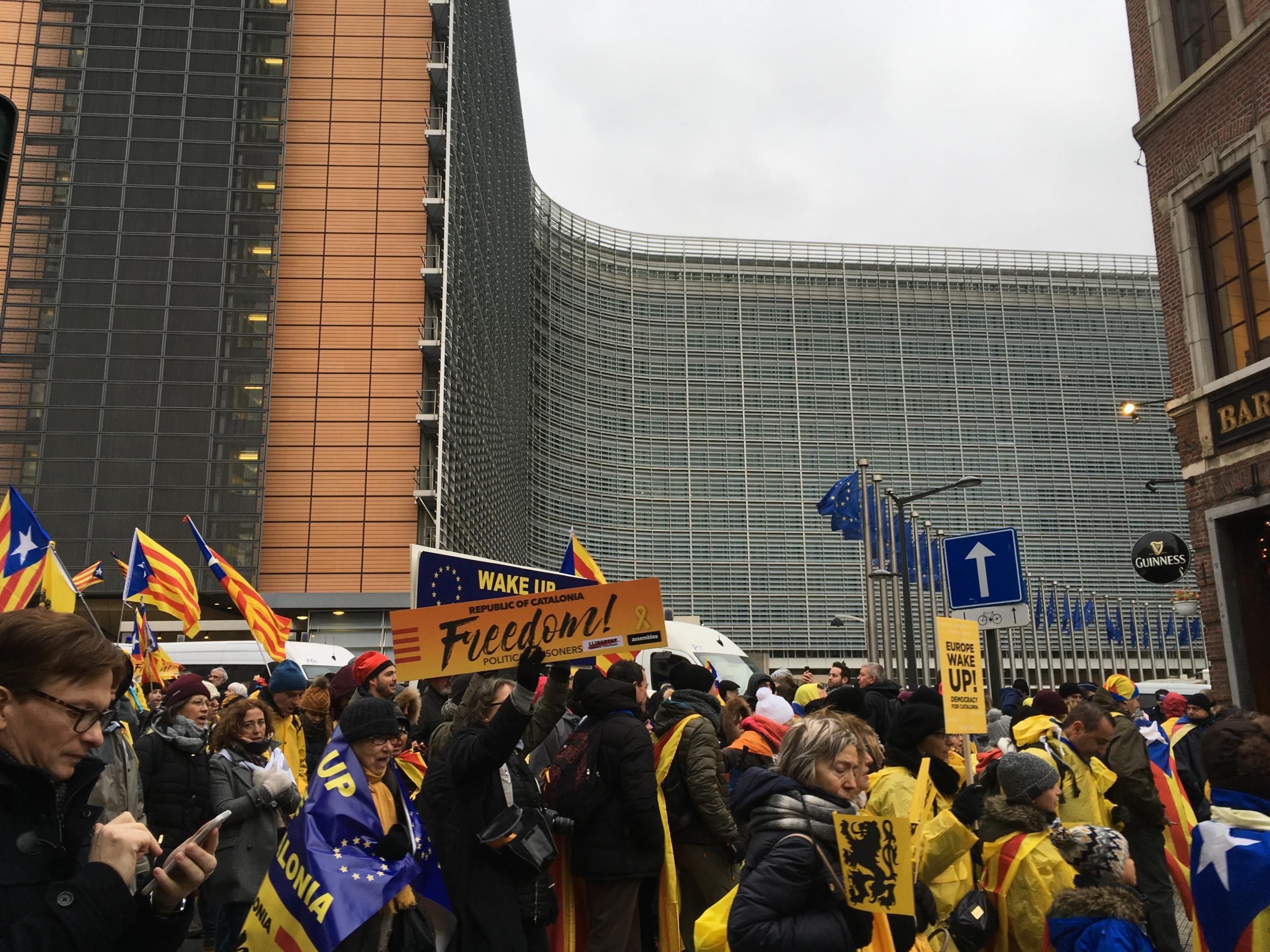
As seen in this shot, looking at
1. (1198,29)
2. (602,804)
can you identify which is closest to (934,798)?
(602,804)

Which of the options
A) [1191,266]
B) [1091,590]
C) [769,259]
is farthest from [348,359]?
[1091,590]

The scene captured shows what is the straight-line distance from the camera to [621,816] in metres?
5.69

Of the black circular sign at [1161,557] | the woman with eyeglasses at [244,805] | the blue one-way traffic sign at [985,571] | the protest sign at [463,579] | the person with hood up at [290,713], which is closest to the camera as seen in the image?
the woman with eyeglasses at [244,805]

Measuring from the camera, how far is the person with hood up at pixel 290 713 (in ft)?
26.2

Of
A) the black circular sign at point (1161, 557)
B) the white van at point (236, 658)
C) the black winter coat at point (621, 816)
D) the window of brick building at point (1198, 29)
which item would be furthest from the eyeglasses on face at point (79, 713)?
the white van at point (236, 658)

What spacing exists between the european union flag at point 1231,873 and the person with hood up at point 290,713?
612 centimetres

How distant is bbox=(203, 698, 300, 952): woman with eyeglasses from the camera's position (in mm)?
6117

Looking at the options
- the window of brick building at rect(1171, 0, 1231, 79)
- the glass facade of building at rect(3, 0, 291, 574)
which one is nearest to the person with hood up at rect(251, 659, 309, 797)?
the window of brick building at rect(1171, 0, 1231, 79)

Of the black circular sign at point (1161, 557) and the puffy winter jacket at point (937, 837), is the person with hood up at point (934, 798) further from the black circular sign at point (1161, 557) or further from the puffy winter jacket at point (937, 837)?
the black circular sign at point (1161, 557)

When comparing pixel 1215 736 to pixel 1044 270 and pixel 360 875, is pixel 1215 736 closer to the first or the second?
pixel 360 875

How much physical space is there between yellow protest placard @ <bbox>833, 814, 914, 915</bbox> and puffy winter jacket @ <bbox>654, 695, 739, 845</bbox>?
3086 millimetres

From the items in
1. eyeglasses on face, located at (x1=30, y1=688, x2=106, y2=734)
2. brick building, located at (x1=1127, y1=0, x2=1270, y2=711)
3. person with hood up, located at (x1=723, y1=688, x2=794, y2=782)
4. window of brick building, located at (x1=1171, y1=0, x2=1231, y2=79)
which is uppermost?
window of brick building, located at (x1=1171, y1=0, x2=1231, y2=79)

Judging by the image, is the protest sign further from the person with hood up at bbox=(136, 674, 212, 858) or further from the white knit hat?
the white knit hat

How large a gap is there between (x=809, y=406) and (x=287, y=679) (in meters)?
75.0
